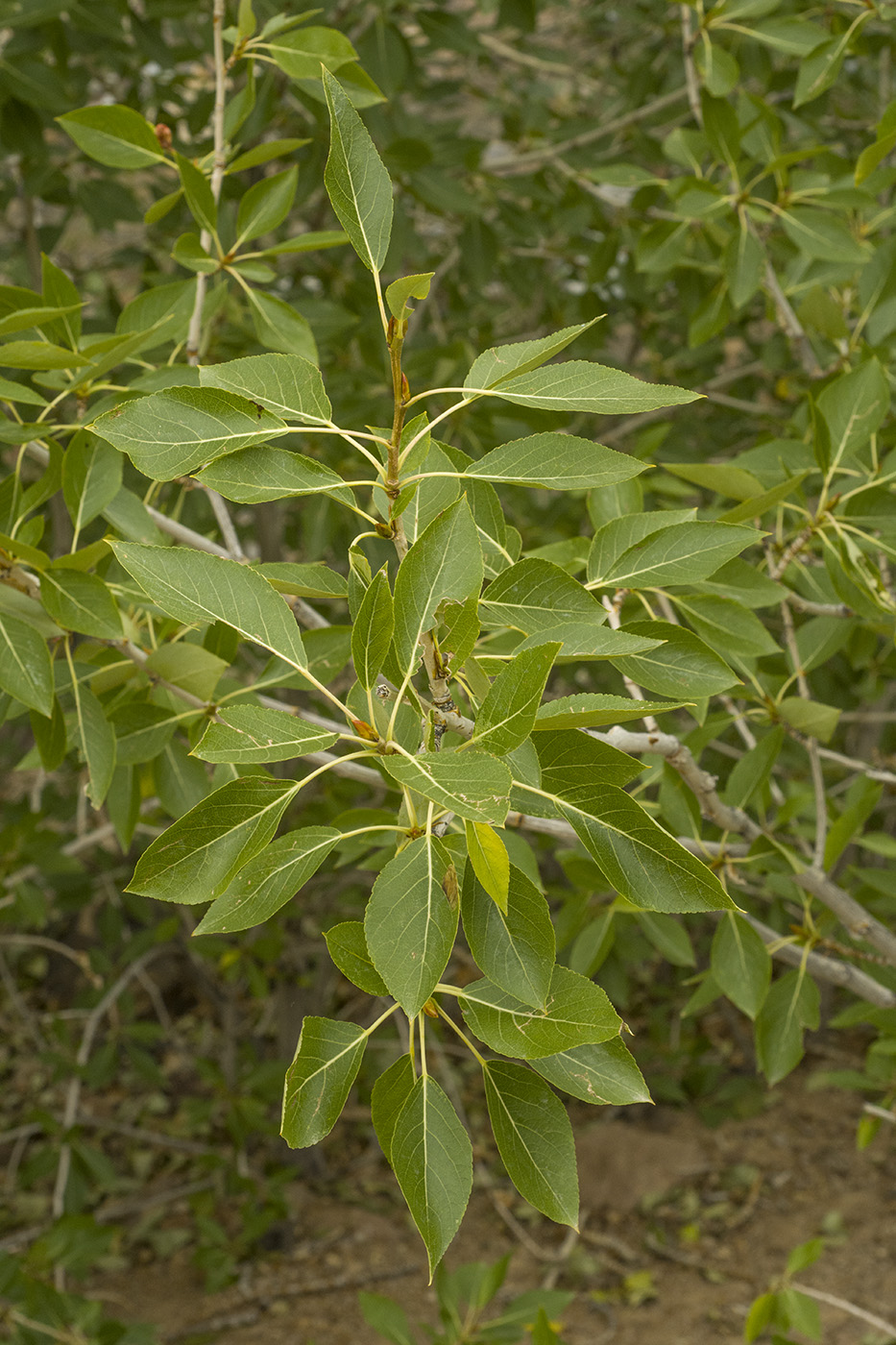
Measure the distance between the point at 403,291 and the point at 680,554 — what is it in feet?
1.07

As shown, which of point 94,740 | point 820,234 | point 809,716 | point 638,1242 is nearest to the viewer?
point 94,740

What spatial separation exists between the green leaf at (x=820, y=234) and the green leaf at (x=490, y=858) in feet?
4.27

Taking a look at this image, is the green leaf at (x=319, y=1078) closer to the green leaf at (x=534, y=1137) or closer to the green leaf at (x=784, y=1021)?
the green leaf at (x=534, y=1137)

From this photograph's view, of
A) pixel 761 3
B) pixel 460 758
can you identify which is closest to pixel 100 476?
pixel 460 758

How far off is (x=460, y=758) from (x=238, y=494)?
23 cm

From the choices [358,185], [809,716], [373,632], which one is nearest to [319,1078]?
[373,632]

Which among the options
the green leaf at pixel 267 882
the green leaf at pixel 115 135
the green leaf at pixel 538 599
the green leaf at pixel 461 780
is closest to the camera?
the green leaf at pixel 461 780

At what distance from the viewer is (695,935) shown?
3543 mm

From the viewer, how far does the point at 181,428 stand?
26.7 inches

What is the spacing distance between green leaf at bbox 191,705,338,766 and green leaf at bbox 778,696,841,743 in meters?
0.74

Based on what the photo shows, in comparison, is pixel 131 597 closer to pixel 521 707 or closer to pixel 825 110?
pixel 521 707

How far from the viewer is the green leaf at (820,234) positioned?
1553 mm

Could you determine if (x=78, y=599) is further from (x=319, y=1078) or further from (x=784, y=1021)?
(x=784, y=1021)

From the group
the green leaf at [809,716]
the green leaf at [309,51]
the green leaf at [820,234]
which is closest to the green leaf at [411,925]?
the green leaf at [809,716]
